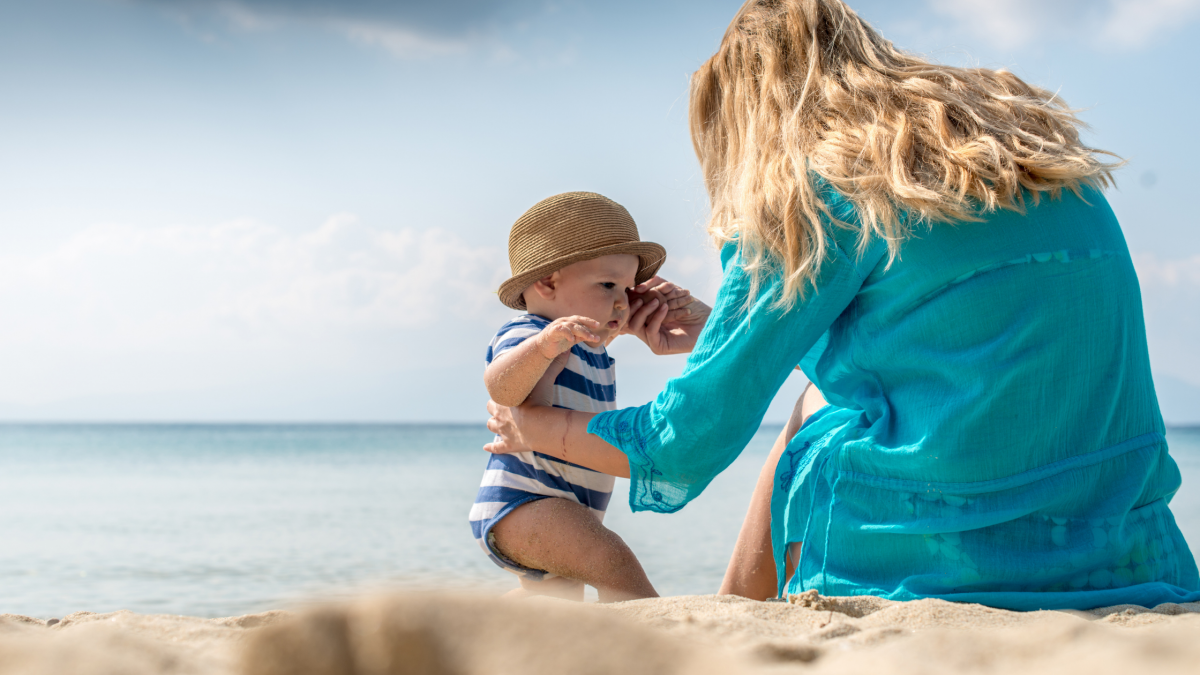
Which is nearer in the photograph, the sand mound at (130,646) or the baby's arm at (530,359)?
the sand mound at (130,646)

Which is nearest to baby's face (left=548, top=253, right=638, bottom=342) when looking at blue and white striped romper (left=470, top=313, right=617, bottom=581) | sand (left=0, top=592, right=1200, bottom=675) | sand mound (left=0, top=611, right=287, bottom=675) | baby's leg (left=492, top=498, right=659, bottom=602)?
blue and white striped romper (left=470, top=313, right=617, bottom=581)

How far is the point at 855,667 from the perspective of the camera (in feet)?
3.62

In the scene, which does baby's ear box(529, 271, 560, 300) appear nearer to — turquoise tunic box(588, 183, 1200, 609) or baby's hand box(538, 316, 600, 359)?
baby's hand box(538, 316, 600, 359)

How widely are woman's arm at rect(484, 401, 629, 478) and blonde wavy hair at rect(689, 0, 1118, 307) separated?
2.03 feet

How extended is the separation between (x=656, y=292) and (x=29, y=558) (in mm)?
7792

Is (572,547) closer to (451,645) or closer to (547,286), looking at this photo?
(547,286)

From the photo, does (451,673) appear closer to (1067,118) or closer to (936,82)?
(936,82)

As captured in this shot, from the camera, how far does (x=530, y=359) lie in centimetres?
239

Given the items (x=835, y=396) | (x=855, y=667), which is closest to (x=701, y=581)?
(x=835, y=396)

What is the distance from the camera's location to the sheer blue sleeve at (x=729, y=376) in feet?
5.88

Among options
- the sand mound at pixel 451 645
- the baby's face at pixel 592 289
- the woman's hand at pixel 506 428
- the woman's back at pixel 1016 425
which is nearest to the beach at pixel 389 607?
the sand mound at pixel 451 645

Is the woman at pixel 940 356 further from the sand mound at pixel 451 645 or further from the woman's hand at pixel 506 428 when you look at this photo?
the sand mound at pixel 451 645

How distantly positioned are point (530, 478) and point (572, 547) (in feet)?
0.89

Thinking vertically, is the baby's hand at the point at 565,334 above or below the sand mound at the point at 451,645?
above
